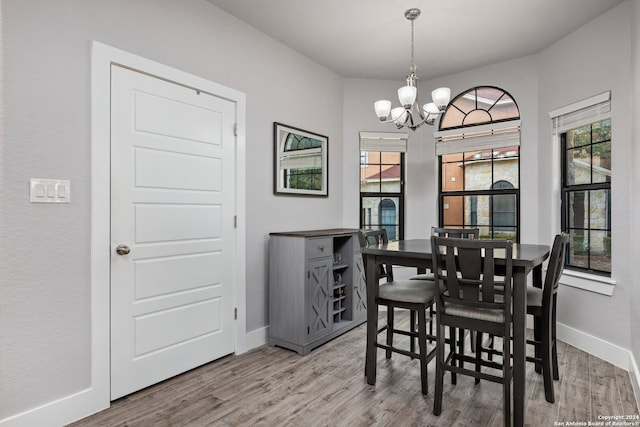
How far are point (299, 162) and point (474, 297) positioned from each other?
223 cm

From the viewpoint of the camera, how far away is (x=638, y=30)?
246cm

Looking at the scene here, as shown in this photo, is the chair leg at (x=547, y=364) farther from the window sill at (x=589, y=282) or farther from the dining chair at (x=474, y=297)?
the window sill at (x=589, y=282)

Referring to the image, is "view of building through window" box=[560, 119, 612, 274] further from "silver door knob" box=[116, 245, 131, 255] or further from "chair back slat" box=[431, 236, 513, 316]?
"silver door knob" box=[116, 245, 131, 255]

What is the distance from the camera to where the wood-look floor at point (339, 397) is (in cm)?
204

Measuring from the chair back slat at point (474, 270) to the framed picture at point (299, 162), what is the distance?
1.81m

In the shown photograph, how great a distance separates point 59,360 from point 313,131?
2908 millimetres

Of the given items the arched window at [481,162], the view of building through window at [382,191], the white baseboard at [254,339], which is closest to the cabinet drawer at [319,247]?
the white baseboard at [254,339]

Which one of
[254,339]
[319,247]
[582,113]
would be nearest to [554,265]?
[319,247]

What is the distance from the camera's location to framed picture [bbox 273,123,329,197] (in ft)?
11.1

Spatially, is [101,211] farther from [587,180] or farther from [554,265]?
[587,180]

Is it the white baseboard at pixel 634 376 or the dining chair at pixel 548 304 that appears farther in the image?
the white baseboard at pixel 634 376

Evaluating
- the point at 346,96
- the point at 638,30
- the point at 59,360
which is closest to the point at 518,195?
the point at 638,30

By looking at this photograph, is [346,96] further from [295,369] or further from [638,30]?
[295,369]

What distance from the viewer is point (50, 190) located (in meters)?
1.93
